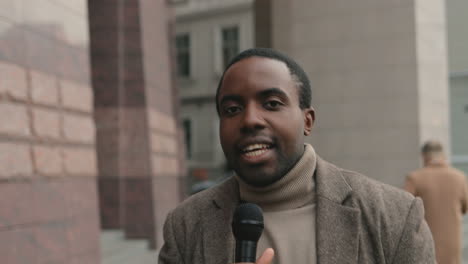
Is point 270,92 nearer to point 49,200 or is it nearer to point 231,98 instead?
point 231,98

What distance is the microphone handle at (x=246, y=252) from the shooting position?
4.78 ft

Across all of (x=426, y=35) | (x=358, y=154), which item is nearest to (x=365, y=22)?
(x=426, y=35)

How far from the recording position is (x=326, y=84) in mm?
9625

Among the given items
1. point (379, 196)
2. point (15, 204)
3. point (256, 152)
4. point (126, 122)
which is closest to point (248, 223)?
point (256, 152)

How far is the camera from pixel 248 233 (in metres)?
1.52

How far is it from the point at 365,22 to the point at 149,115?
4.15m

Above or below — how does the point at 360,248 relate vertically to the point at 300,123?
below

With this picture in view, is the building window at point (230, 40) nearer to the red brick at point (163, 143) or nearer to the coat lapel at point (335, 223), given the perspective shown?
the red brick at point (163, 143)

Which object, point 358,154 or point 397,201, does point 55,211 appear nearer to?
point 397,201

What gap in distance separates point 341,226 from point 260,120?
43 cm

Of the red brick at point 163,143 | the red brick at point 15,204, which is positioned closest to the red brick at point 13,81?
the red brick at point 15,204

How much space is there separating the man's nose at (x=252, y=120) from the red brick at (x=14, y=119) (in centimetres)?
369

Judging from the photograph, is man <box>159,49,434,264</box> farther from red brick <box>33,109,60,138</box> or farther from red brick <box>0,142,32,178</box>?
red brick <box>33,109,60,138</box>

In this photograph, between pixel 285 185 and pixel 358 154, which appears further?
pixel 358 154
